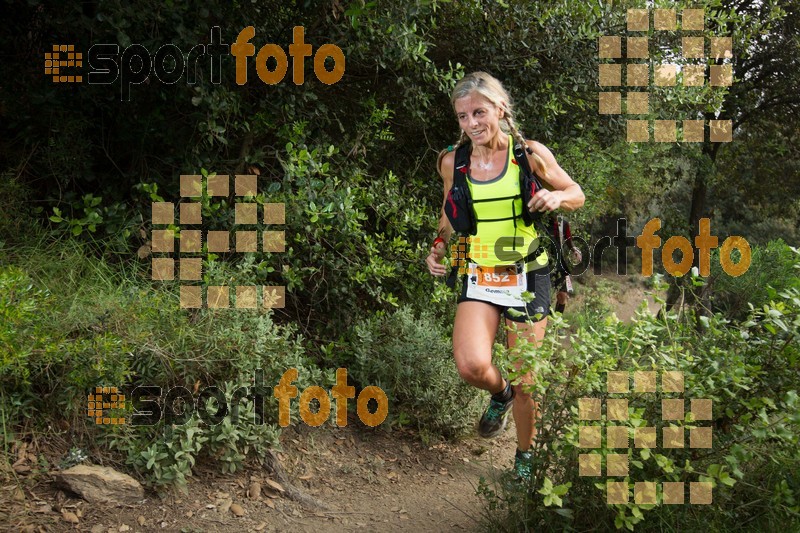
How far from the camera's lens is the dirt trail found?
12.7 feet

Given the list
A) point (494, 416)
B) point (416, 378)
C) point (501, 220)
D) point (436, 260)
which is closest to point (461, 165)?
point (501, 220)

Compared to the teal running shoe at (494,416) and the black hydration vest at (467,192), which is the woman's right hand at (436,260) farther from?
the teal running shoe at (494,416)

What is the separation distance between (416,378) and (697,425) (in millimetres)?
2714

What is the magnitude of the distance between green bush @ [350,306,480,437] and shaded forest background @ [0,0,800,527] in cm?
2

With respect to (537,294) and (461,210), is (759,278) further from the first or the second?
(461,210)

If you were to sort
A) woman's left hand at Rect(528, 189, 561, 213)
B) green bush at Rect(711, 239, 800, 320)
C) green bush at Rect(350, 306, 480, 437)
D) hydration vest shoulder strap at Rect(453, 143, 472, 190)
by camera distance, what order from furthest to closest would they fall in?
green bush at Rect(350, 306, 480, 437)
green bush at Rect(711, 239, 800, 320)
hydration vest shoulder strap at Rect(453, 143, 472, 190)
woman's left hand at Rect(528, 189, 561, 213)

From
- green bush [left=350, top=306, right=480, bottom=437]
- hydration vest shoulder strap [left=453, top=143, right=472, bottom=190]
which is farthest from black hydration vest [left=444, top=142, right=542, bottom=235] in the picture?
green bush [left=350, top=306, right=480, bottom=437]

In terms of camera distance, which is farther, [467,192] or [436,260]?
[436,260]

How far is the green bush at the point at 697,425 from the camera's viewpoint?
304cm

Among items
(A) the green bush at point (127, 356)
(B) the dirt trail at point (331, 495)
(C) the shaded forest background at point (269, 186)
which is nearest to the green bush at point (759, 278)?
(C) the shaded forest background at point (269, 186)

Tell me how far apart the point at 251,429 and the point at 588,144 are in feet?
15.6

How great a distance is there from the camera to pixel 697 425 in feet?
10.5

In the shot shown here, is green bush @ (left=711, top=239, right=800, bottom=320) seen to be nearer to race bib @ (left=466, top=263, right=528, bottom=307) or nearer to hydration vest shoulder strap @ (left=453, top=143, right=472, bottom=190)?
race bib @ (left=466, top=263, right=528, bottom=307)

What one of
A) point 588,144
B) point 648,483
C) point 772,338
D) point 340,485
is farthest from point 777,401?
point 588,144
